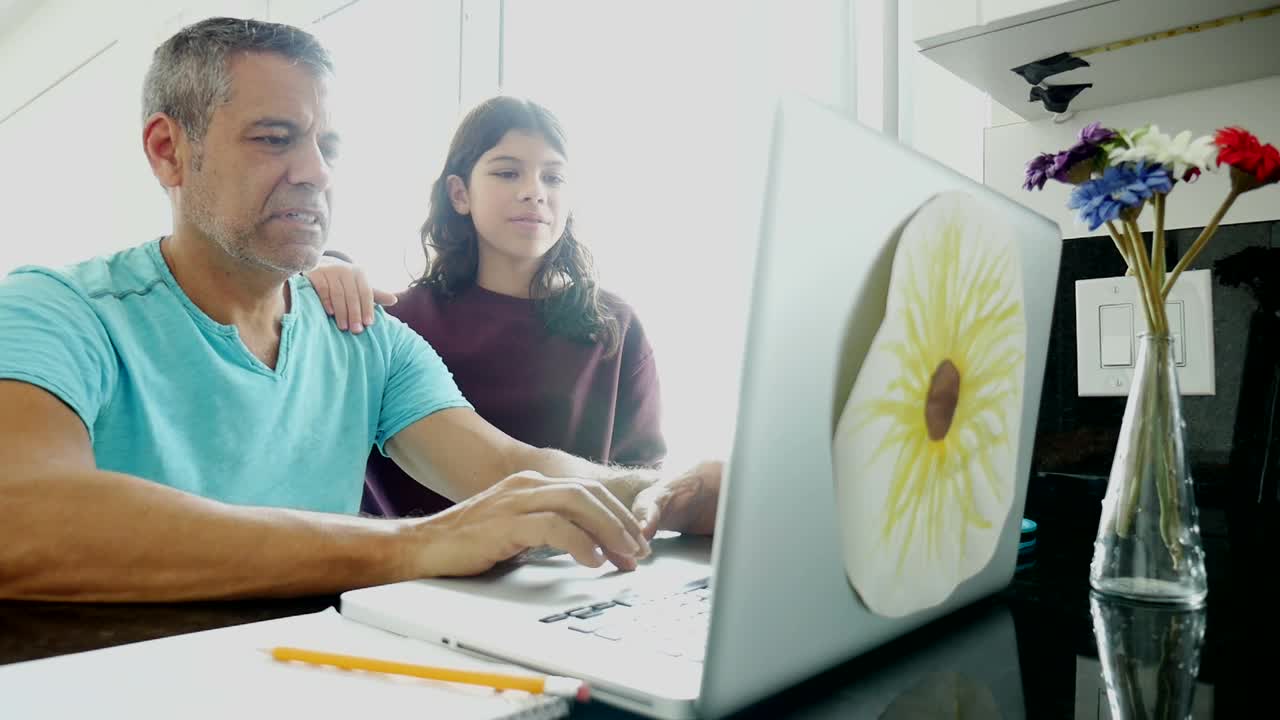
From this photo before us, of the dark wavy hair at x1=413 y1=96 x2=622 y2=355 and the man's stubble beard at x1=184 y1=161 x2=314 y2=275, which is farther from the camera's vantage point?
the dark wavy hair at x1=413 y1=96 x2=622 y2=355

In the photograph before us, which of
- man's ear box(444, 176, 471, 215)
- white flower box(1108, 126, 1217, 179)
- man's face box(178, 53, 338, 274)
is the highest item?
man's ear box(444, 176, 471, 215)

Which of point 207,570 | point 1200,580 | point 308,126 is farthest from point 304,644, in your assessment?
point 308,126

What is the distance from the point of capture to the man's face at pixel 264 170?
1.19m

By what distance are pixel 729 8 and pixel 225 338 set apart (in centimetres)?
126

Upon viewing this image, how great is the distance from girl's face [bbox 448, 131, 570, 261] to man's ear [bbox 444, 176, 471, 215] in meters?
0.02

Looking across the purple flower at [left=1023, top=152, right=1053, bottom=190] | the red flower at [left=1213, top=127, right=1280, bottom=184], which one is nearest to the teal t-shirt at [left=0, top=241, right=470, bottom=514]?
the purple flower at [left=1023, top=152, right=1053, bottom=190]

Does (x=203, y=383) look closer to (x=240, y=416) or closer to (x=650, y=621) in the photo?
(x=240, y=416)

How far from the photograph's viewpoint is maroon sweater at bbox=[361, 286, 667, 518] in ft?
5.36

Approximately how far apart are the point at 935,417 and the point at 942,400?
13mm

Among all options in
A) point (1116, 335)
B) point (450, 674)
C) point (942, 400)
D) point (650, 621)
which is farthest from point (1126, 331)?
point (450, 674)

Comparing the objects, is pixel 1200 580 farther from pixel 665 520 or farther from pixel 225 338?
pixel 225 338

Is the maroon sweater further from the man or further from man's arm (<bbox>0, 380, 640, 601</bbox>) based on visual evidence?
man's arm (<bbox>0, 380, 640, 601</bbox>)

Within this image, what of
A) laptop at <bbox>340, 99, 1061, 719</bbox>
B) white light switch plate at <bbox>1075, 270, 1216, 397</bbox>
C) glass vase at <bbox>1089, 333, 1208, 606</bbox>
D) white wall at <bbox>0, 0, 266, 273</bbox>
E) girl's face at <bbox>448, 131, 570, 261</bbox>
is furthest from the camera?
white wall at <bbox>0, 0, 266, 273</bbox>

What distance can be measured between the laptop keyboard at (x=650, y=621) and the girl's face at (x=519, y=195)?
127cm
